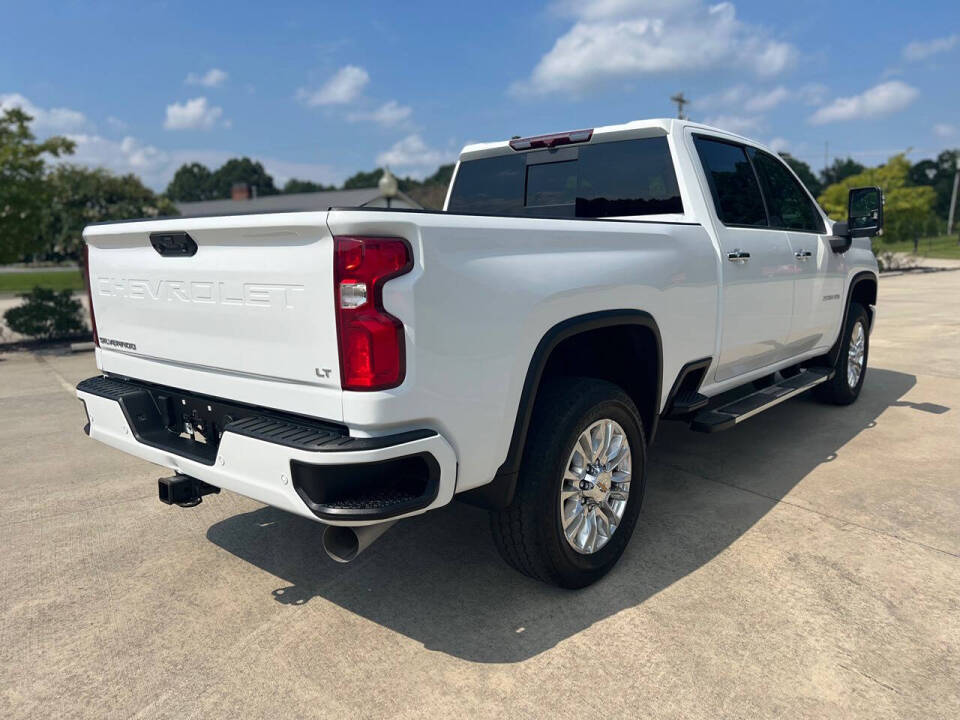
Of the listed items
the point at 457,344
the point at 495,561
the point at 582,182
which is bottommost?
the point at 495,561

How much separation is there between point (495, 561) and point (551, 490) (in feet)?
2.62

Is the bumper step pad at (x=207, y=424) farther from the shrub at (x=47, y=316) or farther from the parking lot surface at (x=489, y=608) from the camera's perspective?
the shrub at (x=47, y=316)

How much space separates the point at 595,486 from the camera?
→ 309 cm

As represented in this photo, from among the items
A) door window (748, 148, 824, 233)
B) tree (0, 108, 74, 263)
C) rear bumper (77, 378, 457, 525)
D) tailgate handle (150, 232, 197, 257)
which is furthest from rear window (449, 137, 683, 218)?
tree (0, 108, 74, 263)

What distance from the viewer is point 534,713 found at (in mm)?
2361

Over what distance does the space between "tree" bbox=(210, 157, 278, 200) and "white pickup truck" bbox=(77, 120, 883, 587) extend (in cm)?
11436

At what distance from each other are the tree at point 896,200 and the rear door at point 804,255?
24751 millimetres

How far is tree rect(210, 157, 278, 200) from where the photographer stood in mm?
113000

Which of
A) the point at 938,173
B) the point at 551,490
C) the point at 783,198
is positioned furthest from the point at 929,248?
the point at 938,173

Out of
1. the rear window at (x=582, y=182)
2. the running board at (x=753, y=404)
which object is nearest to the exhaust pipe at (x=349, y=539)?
the running board at (x=753, y=404)

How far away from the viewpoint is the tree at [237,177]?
113000mm

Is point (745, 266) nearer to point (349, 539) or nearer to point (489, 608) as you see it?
point (489, 608)

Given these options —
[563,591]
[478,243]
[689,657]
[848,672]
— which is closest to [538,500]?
[563,591]

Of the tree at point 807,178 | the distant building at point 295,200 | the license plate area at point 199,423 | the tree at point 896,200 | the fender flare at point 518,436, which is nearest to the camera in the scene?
the license plate area at point 199,423
